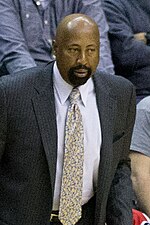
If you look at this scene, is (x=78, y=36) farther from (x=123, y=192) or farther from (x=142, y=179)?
(x=142, y=179)

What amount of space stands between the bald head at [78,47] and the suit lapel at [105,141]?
0.47 feet

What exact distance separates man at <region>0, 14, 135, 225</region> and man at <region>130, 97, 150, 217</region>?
614 millimetres

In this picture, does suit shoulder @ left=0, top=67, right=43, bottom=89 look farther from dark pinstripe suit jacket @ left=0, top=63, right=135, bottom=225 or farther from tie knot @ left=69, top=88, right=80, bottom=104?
tie knot @ left=69, top=88, right=80, bottom=104

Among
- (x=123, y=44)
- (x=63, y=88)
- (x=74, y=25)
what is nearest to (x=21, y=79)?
(x=63, y=88)

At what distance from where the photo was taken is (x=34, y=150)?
2.09 m

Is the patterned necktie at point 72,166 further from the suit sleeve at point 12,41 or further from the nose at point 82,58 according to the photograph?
the suit sleeve at point 12,41

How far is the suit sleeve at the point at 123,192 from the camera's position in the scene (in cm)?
223

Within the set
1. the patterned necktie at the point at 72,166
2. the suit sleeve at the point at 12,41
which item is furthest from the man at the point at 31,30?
the patterned necktie at the point at 72,166

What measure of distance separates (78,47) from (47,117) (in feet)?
0.79

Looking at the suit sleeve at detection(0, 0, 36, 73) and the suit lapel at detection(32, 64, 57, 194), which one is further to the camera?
the suit sleeve at detection(0, 0, 36, 73)

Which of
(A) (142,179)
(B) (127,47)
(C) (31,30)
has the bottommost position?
(A) (142,179)

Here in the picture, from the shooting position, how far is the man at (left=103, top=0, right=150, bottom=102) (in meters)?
3.46

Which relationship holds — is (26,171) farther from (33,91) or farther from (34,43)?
(34,43)

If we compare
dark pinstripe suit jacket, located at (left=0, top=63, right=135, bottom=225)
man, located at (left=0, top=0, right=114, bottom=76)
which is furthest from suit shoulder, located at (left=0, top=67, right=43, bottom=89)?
man, located at (left=0, top=0, right=114, bottom=76)
